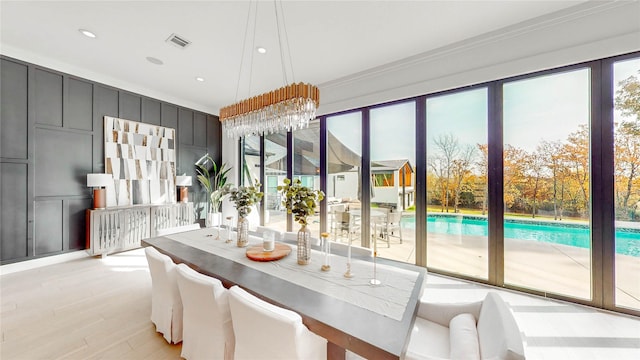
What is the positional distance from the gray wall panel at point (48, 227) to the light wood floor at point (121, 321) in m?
0.40

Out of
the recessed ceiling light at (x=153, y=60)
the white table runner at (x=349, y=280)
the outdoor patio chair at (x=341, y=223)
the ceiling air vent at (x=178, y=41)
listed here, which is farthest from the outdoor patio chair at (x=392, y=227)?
the recessed ceiling light at (x=153, y=60)

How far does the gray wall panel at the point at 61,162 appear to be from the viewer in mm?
3330

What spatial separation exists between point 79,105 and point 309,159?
12.6 ft

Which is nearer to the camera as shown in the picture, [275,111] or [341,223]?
[275,111]

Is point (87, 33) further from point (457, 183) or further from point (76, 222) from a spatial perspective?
point (457, 183)

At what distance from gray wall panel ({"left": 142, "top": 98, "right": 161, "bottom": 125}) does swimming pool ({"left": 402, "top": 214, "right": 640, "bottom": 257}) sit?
5.07 metres

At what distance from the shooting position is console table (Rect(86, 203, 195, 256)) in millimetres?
3605

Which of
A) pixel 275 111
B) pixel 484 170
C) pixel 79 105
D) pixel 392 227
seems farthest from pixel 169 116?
pixel 484 170

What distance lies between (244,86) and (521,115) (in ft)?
13.7

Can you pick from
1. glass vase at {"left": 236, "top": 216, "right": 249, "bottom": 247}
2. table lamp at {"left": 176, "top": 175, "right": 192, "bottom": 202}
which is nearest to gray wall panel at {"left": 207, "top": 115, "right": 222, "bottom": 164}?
table lamp at {"left": 176, "top": 175, "right": 192, "bottom": 202}

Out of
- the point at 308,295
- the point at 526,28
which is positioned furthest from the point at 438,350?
the point at 526,28

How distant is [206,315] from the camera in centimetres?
139

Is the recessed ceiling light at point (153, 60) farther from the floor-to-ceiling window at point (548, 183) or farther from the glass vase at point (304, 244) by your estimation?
the floor-to-ceiling window at point (548, 183)

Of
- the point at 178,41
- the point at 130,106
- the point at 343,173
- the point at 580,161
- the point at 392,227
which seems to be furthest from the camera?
the point at 130,106
